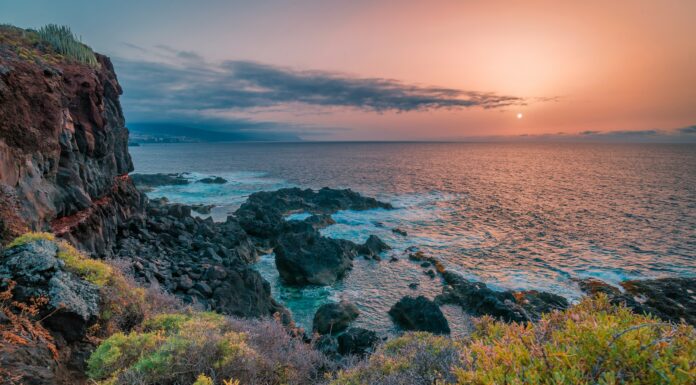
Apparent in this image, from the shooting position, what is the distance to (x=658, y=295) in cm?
2230

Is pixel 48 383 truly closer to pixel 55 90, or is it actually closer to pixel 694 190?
pixel 55 90

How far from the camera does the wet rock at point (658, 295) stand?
20.5 m

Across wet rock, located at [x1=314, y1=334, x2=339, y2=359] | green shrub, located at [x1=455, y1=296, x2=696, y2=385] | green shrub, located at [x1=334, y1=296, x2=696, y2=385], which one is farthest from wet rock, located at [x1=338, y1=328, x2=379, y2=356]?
green shrub, located at [x1=455, y1=296, x2=696, y2=385]

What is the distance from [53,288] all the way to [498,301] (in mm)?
21121

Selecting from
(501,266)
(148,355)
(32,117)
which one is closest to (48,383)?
(148,355)

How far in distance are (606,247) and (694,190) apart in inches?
1903

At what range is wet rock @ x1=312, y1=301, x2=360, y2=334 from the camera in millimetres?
18453

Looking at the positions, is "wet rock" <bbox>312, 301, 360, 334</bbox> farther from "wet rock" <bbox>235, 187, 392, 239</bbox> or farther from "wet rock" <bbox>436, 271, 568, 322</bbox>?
"wet rock" <bbox>235, 187, 392, 239</bbox>

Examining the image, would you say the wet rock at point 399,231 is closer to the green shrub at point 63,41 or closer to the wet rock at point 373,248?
the wet rock at point 373,248

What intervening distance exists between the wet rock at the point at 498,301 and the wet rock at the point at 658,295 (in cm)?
328

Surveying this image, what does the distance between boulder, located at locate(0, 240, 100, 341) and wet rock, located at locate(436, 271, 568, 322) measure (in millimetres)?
19502

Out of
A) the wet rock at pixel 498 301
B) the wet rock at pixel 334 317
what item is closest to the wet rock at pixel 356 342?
the wet rock at pixel 334 317

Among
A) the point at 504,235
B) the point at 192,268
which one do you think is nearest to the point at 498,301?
the point at 504,235

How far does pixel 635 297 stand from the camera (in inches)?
878
